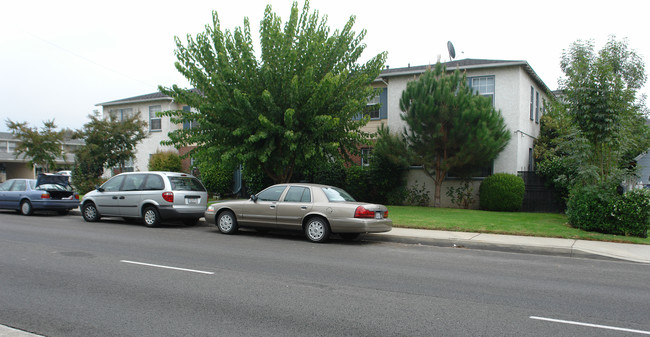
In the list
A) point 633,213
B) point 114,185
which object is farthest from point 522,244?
point 114,185

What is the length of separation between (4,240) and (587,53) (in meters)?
26.3

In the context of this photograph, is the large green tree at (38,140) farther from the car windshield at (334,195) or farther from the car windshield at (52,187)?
the car windshield at (334,195)

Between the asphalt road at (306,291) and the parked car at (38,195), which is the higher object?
the parked car at (38,195)

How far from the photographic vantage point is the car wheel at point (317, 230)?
437 inches

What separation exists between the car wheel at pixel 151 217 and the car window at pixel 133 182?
86 cm

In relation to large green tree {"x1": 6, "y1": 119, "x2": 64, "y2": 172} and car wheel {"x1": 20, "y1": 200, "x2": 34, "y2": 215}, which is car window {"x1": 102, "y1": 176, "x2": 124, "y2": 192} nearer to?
car wheel {"x1": 20, "y1": 200, "x2": 34, "y2": 215}

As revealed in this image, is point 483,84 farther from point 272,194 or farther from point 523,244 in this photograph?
point 272,194

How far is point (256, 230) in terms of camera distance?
13320mm

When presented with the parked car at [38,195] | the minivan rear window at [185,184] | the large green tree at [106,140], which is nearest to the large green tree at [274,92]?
the minivan rear window at [185,184]

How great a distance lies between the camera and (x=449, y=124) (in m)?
18.2

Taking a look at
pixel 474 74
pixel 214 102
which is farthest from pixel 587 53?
pixel 214 102

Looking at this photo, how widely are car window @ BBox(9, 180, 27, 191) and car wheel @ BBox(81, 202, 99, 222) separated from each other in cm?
425

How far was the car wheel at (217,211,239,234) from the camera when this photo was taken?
492 inches

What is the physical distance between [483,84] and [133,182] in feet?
49.6
